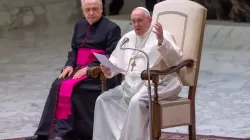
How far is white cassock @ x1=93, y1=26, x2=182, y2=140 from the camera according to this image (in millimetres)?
4652

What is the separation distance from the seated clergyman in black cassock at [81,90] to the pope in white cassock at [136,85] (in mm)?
292

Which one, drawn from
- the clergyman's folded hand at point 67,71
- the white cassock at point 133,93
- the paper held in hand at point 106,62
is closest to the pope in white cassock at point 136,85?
the white cassock at point 133,93

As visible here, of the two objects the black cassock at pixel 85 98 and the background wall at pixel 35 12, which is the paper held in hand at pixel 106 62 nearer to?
the black cassock at pixel 85 98

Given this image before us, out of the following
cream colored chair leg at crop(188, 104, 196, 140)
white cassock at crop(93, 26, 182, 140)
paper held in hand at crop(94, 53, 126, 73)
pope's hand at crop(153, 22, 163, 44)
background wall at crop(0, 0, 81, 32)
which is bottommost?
background wall at crop(0, 0, 81, 32)

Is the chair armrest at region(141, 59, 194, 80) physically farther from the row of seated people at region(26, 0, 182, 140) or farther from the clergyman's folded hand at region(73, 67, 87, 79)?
the clergyman's folded hand at region(73, 67, 87, 79)

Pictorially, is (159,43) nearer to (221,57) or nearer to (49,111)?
(49,111)

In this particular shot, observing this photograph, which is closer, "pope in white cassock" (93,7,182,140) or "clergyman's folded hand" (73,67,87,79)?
"pope in white cassock" (93,7,182,140)

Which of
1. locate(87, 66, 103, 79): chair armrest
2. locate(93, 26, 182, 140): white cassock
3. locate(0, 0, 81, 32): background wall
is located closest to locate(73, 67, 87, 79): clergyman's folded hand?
locate(87, 66, 103, 79): chair armrest

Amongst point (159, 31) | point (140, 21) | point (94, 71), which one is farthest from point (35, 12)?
point (159, 31)

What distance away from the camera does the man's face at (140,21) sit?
4.71m

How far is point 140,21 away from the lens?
4746 millimetres

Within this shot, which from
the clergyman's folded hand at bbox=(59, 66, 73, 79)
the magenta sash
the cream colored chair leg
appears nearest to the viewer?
the cream colored chair leg

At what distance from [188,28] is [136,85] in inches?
23.1

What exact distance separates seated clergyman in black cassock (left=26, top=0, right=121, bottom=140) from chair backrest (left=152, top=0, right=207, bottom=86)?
0.51 metres
